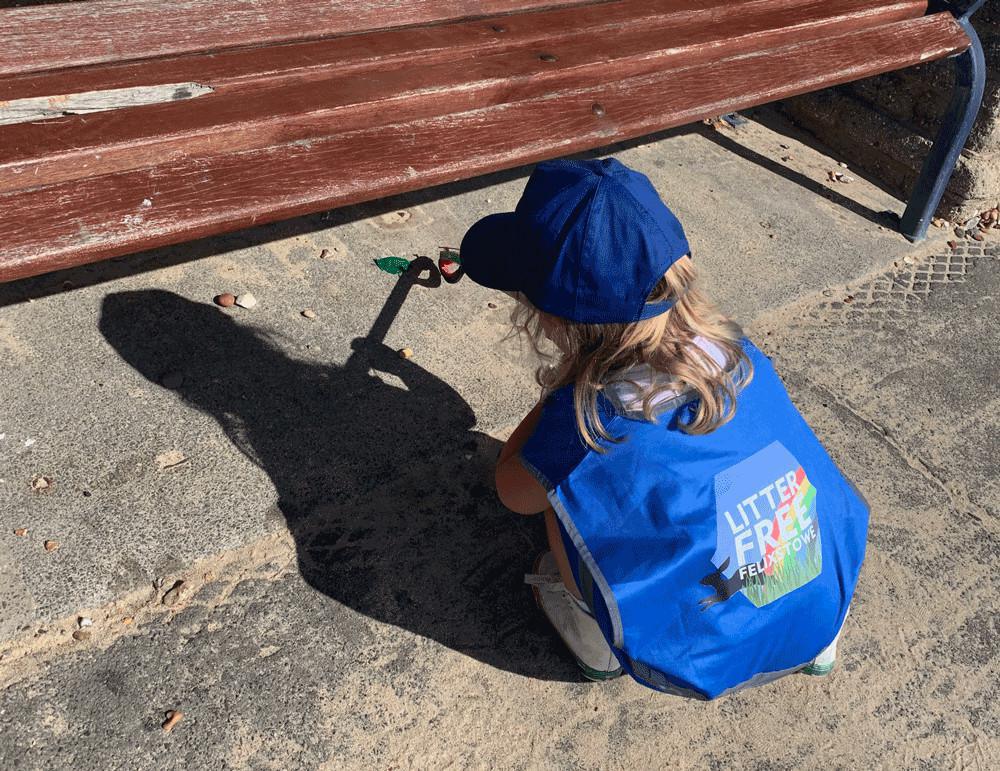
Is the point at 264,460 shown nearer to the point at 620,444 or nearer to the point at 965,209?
the point at 620,444

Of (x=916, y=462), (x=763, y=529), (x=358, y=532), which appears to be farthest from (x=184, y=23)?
(x=916, y=462)

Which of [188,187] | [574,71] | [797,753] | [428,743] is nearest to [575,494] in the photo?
[428,743]

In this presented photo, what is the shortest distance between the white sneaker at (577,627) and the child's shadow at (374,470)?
0.06 meters

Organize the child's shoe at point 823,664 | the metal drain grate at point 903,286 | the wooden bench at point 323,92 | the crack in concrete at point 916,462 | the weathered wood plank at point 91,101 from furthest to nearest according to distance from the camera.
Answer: the metal drain grate at point 903,286
the crack in concrete at point 916,462
the child's shoe at point 823,664
the weathered wood plank at point 91,101
the wooden bench at point 323,92

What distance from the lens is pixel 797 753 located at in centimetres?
200

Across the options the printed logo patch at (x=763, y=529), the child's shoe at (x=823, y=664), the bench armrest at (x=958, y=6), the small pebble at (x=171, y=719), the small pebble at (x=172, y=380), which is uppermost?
the bench armrest at (x=958, y=6)

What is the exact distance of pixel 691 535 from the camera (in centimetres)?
161

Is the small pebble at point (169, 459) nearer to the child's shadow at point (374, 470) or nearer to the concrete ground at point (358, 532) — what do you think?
the concrete ground at point (358, 532)

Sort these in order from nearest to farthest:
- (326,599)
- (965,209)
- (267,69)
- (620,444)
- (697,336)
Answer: (620,444), (697,336), (326,599), (267,69), (965,209)

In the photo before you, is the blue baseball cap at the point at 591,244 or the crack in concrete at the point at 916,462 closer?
the blue baseball cap at the point at 591,244

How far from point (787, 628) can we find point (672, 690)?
0.23 meters

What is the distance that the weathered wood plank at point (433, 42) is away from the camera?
2.13m

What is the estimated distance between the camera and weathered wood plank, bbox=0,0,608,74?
219 cm

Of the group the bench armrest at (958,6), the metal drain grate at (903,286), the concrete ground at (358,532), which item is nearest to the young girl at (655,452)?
the concrete ground at (358,532)
